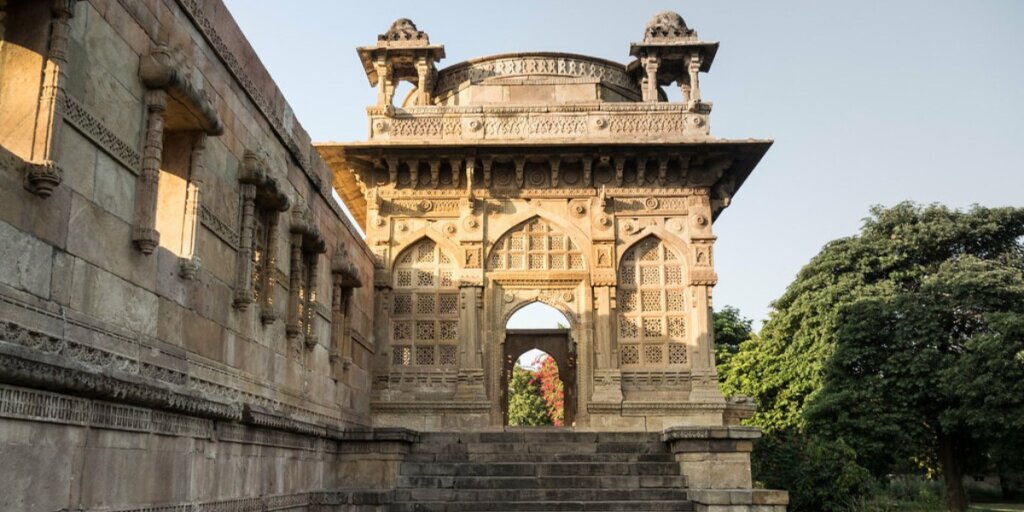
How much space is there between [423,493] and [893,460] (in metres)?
13.8

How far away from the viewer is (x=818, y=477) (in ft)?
40.5

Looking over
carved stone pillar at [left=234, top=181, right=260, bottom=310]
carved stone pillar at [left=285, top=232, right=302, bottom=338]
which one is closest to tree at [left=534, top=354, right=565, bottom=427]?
carved stone pillar at [left=285, top=232, right=302, bottom=338]

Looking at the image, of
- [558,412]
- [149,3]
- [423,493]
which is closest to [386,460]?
[423,493]

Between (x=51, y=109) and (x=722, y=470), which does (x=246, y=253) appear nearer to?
(x=51, y=109)

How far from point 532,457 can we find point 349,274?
139 inches

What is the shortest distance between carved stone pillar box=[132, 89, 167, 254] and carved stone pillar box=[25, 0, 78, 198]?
0.98 meters

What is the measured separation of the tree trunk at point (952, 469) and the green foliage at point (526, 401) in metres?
17.3

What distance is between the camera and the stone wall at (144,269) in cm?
426

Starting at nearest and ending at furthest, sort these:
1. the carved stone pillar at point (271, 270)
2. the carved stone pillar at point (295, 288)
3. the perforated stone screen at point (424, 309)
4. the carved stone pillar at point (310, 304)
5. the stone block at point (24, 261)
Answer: the stone block at point (24, 261), the carved stone pillar at point (271, 270), the carved stone pillar at point (295, 288), the carved stone pillar at point (310, 304), the perforated stone screen at point (424, 309)

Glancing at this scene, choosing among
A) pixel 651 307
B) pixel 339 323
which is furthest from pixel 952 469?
pixel 339 323

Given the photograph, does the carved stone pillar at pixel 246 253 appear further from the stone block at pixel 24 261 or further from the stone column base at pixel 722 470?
the stone column base at pixel 722 470

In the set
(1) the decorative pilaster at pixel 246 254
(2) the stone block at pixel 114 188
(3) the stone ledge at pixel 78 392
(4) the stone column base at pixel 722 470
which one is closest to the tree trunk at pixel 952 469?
(4) the stone column base at pixel 722 470

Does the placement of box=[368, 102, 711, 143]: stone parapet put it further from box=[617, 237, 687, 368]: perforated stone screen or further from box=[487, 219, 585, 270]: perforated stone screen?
box=[617, 237, 687, 368]: perforated stone screen

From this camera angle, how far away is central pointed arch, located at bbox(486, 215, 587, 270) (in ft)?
48.0
